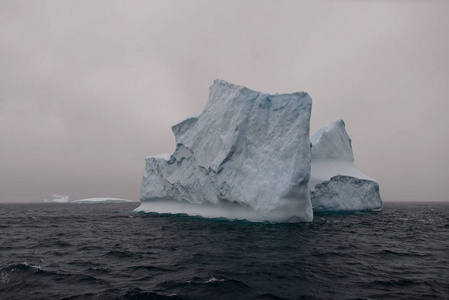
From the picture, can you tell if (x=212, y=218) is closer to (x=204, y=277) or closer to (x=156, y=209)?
(x=156, y=209)

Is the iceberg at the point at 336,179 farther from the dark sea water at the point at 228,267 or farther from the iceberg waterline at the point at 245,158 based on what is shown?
the dark sea water at the point at 228,267

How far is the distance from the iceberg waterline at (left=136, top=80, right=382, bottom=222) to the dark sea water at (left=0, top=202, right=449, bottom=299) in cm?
371

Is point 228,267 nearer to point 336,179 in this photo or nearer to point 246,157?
point 246,157

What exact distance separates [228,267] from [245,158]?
9.96m

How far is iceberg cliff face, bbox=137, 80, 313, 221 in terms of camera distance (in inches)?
586

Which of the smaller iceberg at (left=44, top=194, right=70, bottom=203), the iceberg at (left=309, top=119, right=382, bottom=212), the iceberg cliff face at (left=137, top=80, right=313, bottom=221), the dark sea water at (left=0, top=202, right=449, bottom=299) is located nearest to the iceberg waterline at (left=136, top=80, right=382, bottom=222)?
the iceberg cliff face at (left=137, top=80, right=313, bottom=221)

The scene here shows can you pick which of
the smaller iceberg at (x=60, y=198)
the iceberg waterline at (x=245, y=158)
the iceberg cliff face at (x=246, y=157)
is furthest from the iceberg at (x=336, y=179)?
the smaller iceberg at (x=60, y=198)

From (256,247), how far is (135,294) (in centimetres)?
478

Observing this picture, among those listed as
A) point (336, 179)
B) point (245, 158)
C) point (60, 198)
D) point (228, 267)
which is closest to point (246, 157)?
point (245, 158)

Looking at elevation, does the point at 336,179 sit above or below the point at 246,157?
below

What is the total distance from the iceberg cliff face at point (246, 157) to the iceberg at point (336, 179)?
7.16 m

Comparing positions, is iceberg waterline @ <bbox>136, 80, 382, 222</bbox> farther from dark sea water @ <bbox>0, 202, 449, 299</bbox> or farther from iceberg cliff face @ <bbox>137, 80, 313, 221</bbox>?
dark sea water @ <bbox>0, 202, 449, 299</bbox>

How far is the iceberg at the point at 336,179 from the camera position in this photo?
22875mm

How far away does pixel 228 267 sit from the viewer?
22.7 ft
